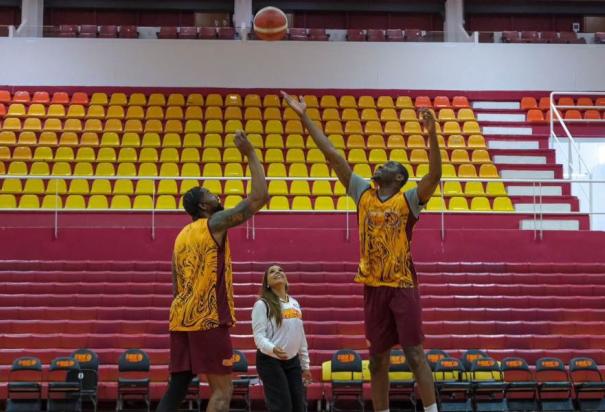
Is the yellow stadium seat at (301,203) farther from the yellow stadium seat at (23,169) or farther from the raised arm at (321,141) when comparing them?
the raised arm at (321,141)

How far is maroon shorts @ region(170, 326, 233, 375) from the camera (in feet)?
15.5

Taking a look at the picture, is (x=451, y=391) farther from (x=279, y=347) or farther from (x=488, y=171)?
(x=488, y=171)

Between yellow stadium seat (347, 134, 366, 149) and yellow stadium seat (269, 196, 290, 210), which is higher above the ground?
yellow stadium seat (347, 134, 366, 149)

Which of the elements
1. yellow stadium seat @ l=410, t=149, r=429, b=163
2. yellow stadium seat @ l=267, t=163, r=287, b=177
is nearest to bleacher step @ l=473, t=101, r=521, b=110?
yellow stadium seat @ l=410, t=149, r=429, b=163

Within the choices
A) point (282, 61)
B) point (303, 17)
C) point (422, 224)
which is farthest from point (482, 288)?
point (303, 17)

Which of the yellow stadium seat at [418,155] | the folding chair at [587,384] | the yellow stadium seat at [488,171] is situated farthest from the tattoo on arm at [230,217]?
the yellow stadium seat at [418,155]

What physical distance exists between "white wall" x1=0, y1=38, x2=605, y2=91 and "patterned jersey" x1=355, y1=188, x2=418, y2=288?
599 inches

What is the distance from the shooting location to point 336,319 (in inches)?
464

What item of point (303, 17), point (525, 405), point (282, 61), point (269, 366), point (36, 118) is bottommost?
point (525, 405)

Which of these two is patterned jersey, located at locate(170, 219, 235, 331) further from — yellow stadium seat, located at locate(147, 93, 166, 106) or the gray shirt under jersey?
yellow stadium seat, located at locate(147, 93, 166, 106)

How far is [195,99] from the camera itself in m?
19.3

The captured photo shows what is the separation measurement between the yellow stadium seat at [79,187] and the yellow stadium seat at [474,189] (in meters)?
6.58

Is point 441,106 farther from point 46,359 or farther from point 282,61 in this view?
point 46,359

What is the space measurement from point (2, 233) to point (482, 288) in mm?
7164
